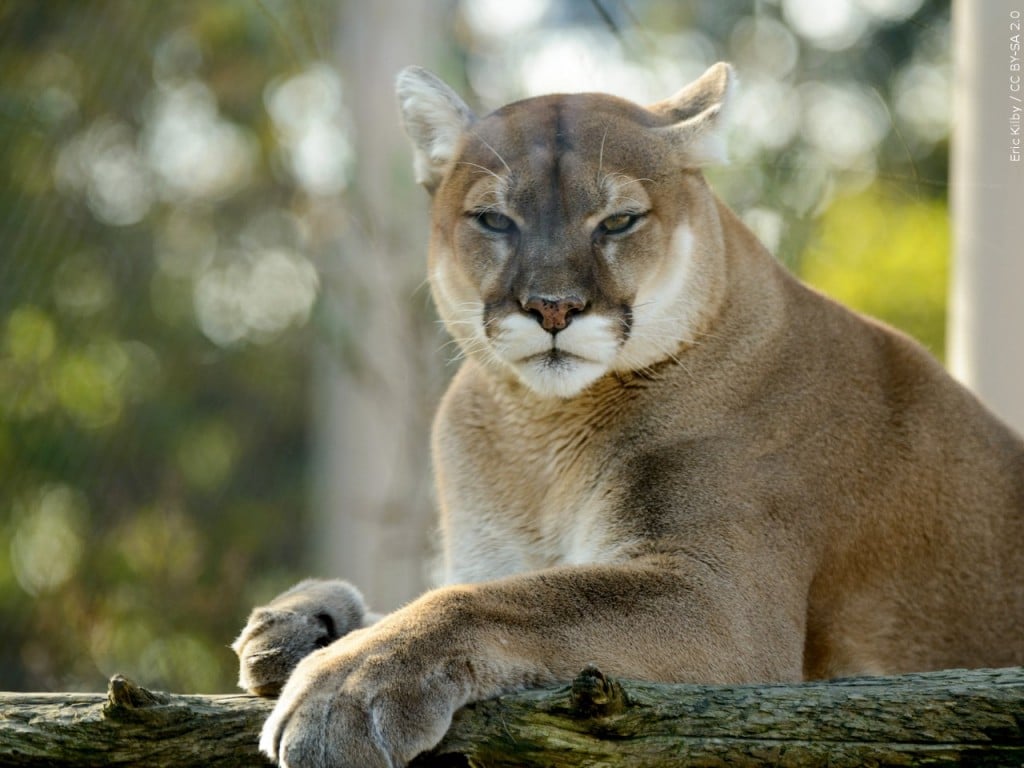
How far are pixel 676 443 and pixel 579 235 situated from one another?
0.60 metres

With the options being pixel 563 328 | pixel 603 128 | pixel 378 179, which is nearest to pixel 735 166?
pixel 603 128

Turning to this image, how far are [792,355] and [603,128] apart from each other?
814mm

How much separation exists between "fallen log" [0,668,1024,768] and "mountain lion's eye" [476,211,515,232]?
144cm

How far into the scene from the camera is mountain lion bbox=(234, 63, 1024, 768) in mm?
3207

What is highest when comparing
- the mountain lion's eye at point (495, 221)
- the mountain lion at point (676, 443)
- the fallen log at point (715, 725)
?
the mountain lion's eye at point (495, 221)

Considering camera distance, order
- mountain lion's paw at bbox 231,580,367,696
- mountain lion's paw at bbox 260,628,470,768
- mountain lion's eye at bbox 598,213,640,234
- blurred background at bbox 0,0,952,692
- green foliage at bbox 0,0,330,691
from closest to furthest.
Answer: mountain lion's paw at bbox 260,628,470,768 → mountain lion's paw at bbox 231,580,367,696 → mountain lion's eye at bbox 598,213,640,234 → blurred background at bbox 0,0,952,692 → green foliage at bbox 0,0,330,691

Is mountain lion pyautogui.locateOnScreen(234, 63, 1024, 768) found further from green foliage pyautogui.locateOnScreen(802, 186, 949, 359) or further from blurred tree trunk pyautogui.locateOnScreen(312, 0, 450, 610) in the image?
green foliage pyautogui.locateOnScreen(802, 186, 949, 359)

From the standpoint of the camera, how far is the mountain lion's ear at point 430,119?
4031mm

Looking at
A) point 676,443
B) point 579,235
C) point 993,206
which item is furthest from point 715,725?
point 993,206

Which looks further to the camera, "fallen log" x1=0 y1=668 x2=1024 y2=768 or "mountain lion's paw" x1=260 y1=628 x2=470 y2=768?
"mountain lion's paw" x1=260 y1=628 x2=470 y2=768

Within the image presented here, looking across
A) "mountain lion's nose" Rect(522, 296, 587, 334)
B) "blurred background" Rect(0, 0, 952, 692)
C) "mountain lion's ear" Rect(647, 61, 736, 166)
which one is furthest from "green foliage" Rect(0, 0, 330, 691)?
"mountain lion's nose" Rect(522, 296, 587, 334)

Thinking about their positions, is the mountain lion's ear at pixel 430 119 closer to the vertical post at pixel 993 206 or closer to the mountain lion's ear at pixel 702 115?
the mountain lion's ear at pixel 702 115

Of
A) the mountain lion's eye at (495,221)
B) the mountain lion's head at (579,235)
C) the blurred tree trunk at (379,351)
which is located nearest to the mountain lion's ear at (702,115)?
the mountain lion's head at (579,235)

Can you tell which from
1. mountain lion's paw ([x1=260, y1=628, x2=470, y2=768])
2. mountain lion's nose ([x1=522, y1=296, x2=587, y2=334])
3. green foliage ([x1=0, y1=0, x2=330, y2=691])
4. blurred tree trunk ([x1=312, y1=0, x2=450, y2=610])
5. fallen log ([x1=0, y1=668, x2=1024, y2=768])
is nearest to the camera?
fallen log ([x1=0, y1=668, x2=1024, y2=768])
